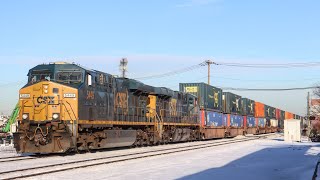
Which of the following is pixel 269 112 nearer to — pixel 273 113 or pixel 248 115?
pixel 273 113

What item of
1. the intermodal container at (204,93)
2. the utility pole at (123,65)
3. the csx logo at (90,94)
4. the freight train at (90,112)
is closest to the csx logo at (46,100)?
the freight train at (90,112)

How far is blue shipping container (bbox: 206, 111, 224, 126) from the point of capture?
38062 millimetres

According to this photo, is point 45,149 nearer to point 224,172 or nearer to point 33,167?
point 33,167

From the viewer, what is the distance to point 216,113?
40.2 metres

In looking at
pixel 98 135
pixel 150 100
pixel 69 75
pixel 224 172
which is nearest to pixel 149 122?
pixel 150 100

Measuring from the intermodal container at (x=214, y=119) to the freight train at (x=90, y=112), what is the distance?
13.4ft

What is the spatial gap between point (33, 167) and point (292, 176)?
8204mm

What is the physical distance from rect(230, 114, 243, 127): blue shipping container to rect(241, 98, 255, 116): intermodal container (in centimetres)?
226

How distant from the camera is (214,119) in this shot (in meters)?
39.4

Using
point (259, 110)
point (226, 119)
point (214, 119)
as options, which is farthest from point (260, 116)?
point (214, 119)

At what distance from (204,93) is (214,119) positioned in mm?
2945

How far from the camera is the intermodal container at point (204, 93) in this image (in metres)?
37.8

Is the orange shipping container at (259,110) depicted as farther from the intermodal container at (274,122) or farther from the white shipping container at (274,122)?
the intermodal container at (274,122)

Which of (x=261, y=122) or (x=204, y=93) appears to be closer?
(x=204, y=93)
